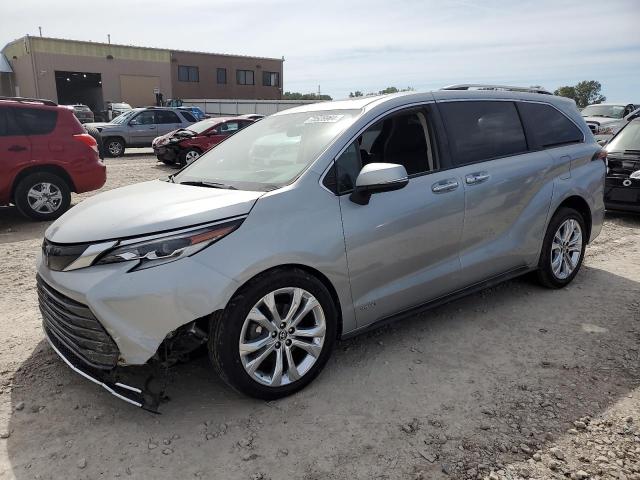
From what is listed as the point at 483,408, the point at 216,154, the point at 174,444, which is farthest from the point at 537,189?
the point at 174,444

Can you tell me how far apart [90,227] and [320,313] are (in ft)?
4.56

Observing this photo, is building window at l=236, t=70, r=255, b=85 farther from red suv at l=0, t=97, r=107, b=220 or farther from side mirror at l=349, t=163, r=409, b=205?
side mirror at l=349, t=163, r=409, b=205

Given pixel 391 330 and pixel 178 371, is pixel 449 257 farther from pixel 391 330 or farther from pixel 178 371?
pixel 178 371

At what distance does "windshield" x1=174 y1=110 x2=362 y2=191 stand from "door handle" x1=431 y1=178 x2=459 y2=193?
2.45 feet

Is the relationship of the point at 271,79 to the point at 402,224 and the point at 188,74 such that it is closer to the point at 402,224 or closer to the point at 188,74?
the point at 188,74

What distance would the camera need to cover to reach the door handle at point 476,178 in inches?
150

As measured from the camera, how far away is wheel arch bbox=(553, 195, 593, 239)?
4.70 metres

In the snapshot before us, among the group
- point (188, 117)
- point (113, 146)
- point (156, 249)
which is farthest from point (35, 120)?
point (188, 117)

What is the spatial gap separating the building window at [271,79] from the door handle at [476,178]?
182ft

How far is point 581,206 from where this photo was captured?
16.0 feet

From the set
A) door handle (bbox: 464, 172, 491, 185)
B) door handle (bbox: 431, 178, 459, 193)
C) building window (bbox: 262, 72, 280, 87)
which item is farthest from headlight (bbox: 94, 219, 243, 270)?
building window (bbox: 262, 72, 280, 87)

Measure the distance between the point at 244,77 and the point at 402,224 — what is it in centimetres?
5482

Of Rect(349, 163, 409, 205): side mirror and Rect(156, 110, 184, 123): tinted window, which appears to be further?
Rect(156, 110, 184, 123): tinted window

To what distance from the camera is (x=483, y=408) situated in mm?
2969
